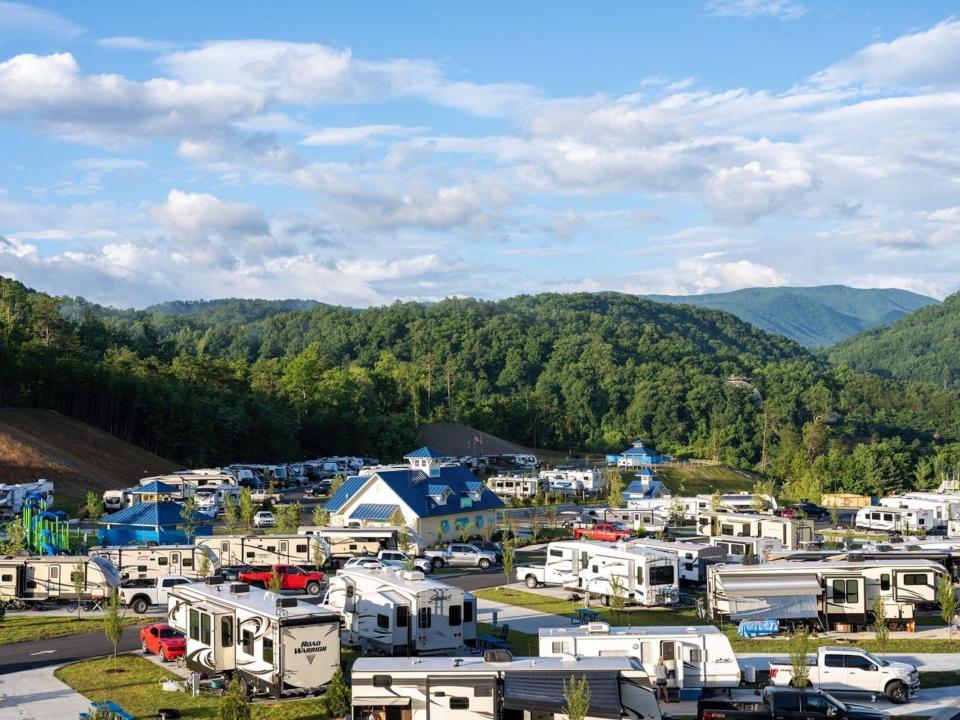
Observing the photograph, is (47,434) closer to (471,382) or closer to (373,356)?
(471,382)

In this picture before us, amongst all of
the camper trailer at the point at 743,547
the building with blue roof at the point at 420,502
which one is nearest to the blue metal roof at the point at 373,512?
the building with blue roof at the point at 420,502

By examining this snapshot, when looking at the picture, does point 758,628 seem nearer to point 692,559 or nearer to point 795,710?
point 692,559

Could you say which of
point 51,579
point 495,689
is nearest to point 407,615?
point 495,689

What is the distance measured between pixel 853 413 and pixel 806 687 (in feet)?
396

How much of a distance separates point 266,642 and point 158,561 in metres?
13.4

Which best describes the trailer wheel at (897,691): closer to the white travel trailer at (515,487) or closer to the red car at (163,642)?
the red car at (163,642)

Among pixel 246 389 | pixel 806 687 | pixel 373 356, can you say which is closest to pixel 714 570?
pixel 806 687

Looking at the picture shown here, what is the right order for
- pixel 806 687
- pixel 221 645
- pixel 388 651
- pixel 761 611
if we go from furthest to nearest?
pixel 761 611 → pixel 388 651 → pixel 221 645 → pixel 806 687

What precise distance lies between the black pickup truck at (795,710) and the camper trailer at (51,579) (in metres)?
18.5

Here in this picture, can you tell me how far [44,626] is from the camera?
26781 mm

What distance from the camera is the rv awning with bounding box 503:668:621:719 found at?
15.5m

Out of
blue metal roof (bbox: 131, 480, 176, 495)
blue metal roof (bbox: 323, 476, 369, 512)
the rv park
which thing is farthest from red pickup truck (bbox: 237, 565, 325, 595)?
blue metal roof (bbox: 131, 480, 176, 495)

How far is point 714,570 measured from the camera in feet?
88.1

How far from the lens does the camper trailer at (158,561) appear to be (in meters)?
31.0
